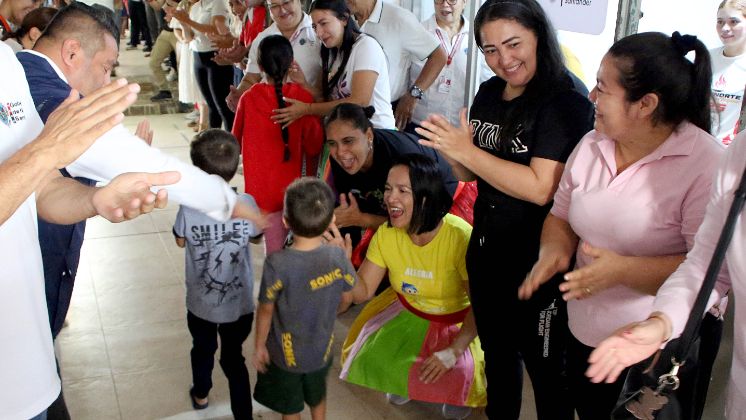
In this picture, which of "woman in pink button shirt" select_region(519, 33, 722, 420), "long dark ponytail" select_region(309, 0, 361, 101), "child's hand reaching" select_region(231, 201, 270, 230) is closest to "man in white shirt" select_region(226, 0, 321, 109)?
"long dark ponytail" select_region(309, 0, 361, 101)

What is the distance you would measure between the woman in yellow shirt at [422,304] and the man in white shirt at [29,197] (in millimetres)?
1057

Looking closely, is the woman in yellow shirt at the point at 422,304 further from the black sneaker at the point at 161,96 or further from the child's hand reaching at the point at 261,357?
the black sneaker at the point at 161,96

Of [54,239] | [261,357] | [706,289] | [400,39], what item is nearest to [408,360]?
[261,357]

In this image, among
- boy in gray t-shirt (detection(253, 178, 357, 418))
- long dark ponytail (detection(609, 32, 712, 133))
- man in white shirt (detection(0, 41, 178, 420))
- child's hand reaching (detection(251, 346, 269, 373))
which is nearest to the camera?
man in white shirt (detection(0, 41, 178, 420))

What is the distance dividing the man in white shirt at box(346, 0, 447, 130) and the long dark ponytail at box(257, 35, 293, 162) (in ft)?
2.02

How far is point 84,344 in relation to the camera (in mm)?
3012

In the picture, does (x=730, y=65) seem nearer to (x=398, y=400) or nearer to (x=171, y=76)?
(x=398, y=400)

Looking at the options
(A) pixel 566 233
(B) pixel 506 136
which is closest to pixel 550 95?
(B) pixel 506 136

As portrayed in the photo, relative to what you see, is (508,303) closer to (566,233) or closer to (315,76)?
(566,233)

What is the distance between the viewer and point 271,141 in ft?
10.1

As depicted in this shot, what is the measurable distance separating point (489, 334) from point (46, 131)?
1445 millimetres

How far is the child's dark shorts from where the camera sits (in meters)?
2.20

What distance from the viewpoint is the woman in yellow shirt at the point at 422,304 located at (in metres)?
2.36

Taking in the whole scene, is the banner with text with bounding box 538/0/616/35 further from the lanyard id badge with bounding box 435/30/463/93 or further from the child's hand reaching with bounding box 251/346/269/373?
the child's hand reaching with bounding box 251/346/269/373
